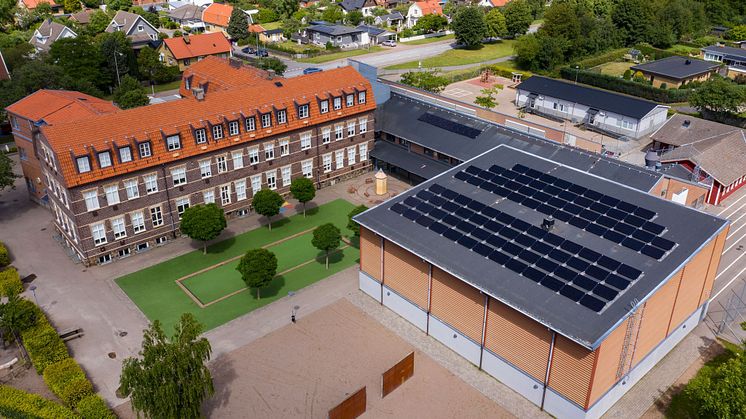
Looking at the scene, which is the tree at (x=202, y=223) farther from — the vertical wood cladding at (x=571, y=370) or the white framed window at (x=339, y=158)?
the vertical wood cladding at (x=571, y=370)

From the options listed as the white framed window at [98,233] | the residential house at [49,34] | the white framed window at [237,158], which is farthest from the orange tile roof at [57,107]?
the residential house at [49,34]

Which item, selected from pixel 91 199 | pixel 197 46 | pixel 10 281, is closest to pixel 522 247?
pixel 91 199

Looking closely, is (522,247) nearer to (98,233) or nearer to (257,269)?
(257,269)

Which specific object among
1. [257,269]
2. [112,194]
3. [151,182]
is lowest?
[257,269]

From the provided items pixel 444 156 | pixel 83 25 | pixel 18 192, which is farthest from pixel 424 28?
pixel 18 192

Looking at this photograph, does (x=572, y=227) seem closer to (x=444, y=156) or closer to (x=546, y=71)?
(x=444, y=156)
